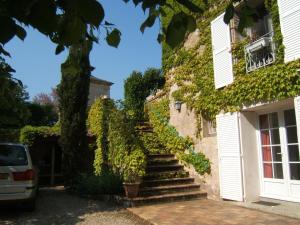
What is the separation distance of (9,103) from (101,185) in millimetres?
6476

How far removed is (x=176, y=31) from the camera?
1.92 metres

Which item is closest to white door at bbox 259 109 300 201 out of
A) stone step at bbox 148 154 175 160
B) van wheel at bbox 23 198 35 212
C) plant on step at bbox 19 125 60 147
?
stone step at bbox 148 154 175 160

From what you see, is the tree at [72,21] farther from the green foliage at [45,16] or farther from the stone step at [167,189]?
the stone step at [167,189]

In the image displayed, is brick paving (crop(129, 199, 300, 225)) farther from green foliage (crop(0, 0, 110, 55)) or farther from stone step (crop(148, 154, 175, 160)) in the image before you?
green foliage (crop(0, 0, 110, 55))

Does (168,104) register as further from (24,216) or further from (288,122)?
(24,216)

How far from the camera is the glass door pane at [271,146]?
323 inches

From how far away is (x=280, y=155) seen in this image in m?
8.13

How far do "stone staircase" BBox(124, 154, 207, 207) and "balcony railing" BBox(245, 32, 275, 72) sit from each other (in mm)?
3585

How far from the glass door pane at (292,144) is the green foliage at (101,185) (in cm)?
450

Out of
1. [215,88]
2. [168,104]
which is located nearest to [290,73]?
[215,88]

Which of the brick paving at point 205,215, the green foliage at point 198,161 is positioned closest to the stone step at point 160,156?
the green foliage at point 198,161

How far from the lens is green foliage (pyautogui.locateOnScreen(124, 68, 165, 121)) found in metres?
15.7

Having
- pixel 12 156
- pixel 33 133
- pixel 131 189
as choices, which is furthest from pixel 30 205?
pixel 33 133

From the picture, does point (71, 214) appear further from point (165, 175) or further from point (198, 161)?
point (198, 161)
